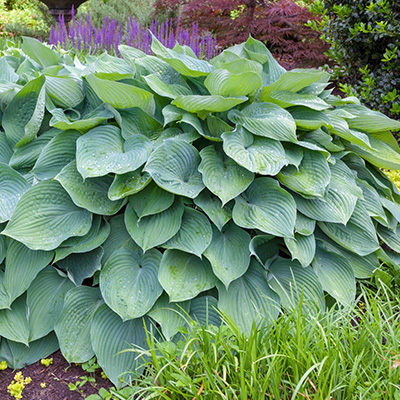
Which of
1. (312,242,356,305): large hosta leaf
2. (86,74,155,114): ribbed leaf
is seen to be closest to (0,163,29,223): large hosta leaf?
(86,74,155,114): ribbed leaf

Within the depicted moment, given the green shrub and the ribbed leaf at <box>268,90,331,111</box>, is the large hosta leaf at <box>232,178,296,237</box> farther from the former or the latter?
the green shrub

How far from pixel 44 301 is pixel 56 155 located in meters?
0.65

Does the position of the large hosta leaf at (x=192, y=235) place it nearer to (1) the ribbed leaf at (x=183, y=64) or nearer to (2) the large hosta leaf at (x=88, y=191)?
(2) the large hosta leaf at (x=88, y=191)

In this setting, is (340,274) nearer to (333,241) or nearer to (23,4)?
(333,241)

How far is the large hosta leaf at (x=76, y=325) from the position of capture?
1.87 m

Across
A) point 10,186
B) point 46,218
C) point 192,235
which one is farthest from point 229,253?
point 10,186

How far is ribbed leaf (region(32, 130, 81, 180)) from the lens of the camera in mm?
1970

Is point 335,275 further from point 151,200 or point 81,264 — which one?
point 81,264

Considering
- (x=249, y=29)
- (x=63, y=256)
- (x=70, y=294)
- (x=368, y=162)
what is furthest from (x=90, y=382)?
(x=249, y=29)

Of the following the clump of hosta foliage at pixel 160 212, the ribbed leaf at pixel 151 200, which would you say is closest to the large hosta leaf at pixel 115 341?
the clump of hosta foliage at pixel 160 212

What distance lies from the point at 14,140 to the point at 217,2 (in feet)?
19.8

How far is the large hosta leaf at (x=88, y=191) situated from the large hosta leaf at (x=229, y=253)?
458 millimetres

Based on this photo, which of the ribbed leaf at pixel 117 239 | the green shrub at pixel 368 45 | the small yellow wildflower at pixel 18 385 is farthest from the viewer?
the green shrub at pixel 368 45

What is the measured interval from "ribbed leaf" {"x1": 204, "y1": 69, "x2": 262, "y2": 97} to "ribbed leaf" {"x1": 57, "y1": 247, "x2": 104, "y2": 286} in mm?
893
